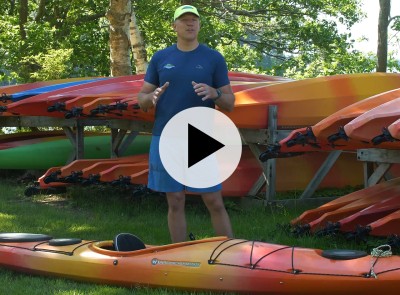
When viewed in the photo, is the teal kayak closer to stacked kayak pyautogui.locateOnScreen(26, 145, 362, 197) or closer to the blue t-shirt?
stacked kayak pyautogui.locateOnScreen(26, 145, 362, 197)

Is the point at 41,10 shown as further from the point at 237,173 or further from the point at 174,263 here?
the point at 174,263

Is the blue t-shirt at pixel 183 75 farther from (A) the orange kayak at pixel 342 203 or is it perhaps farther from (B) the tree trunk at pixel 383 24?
(B) the tree trunk at pixel 383 24

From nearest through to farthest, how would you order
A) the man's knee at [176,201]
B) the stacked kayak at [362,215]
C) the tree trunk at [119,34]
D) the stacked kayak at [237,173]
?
1. the man's knee at [176,201]
2. the stacked kayak at [362,215]
3. the stacked kayak at [237,173]
4. the tree trunk at [119,34]

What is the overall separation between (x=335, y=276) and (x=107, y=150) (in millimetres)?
6945

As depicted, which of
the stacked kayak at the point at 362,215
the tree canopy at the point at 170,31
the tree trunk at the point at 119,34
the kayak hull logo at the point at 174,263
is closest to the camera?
the kayak hull logo at the point at 174,263

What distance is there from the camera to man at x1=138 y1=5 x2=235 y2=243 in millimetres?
4918

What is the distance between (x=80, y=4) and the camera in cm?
2023

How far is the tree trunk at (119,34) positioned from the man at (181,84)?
7.55 meters

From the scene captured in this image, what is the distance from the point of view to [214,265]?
441 cm

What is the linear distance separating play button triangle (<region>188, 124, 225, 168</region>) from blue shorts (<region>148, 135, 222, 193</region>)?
0.16 m

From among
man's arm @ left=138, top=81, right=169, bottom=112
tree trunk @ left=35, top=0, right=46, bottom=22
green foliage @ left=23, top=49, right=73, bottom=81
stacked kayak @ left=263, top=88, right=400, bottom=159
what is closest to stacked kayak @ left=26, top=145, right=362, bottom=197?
stacked kayak @ left=263, top=88, right=400, bottom=159

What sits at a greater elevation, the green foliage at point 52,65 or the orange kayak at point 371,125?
the green foliage at point 52,65

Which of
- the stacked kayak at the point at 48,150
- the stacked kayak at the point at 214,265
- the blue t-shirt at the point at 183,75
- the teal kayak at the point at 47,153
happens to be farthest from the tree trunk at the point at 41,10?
the blue t-shirt at the point at 183,75

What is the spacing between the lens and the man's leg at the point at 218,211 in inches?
199
